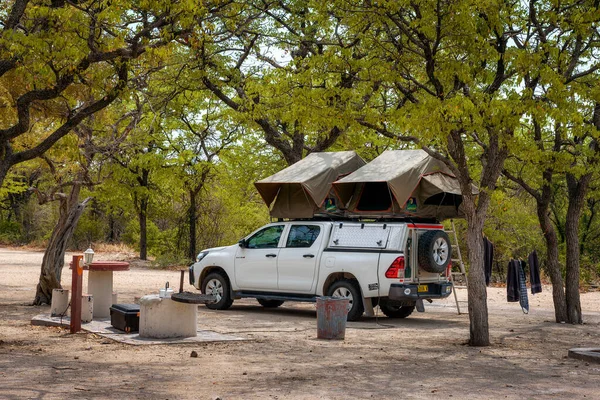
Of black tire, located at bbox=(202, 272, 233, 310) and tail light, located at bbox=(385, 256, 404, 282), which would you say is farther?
black tire, located at bbox=(202, 272, 233, 310)

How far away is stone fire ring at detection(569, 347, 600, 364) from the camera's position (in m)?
11.0

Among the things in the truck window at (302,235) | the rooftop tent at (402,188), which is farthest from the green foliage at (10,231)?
the rooftop tent at (402,188)

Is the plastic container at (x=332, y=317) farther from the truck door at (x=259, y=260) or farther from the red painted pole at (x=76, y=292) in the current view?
the truck door at (x=259, y=260)

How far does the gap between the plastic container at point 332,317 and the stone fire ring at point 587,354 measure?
337 cm

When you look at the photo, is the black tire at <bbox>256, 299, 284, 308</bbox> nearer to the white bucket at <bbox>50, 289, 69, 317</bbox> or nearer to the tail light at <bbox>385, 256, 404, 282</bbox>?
the tail light at <bbox>385, 256, 404, 282</bbox>

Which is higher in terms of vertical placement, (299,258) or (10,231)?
(10,231)

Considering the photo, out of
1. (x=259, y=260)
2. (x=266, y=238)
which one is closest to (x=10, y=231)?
(x=266, y=238)

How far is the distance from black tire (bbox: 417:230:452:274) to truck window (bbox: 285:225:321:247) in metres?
2.17

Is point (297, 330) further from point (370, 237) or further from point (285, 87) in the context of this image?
point (285, 87)

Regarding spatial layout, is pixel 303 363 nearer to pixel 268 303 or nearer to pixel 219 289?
pixel 219 289

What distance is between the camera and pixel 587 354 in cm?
1115

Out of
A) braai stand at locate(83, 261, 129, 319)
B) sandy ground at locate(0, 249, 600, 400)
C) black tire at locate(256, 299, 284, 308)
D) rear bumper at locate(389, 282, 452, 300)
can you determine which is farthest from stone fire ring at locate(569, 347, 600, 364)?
black tire at locate(256, 299, 284, 308)

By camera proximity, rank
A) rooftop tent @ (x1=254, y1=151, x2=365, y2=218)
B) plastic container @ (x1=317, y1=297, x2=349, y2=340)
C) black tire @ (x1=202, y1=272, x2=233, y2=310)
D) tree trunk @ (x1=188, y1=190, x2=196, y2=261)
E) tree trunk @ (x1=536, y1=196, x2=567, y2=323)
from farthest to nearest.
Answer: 1. tree trunk @ (x1=188, y1=190, x2=196, y2=261)
2. rooftop tent @ (x1=254, y1=151, x2=365, y2=218)
3. black tire @ (x1=202, y1=272, x2=233, y2=310)
4. tree trunk @ (x1=536, y1=196, x2=567, y2=323)
5. plastic container @ (x1=317, y1=297, x2=349, y2=340)

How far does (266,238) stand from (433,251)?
144 inches
